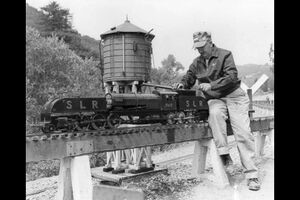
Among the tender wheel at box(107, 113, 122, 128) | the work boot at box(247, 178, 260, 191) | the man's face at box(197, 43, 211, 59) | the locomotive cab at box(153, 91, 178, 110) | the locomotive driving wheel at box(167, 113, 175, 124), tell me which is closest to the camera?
the work boot at box(247, 178, 260, 191)

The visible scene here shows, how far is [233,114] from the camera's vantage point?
4.71 meters

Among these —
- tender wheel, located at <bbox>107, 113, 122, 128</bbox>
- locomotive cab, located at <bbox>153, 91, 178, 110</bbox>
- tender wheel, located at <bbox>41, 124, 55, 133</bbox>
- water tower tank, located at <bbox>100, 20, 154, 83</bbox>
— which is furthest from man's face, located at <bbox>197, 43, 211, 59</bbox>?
water tower tank, located at <bbox>100, 20, 154, 83</bbox>

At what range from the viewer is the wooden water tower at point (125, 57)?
393 inches

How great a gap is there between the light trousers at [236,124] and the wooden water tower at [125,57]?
5.29m

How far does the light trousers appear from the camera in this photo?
4.55m

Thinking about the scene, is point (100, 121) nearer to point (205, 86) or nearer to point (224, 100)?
point (205, 86)

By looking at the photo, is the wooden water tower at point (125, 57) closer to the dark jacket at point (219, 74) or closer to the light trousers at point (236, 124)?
the dark jacket at point (219, 74)

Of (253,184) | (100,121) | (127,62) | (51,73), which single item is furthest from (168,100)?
(51,73)

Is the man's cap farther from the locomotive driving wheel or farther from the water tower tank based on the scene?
the water tower tank

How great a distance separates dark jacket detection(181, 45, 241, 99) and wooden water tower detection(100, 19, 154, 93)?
5180 mm

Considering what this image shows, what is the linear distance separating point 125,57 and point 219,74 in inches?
221

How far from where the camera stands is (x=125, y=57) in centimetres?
1002
